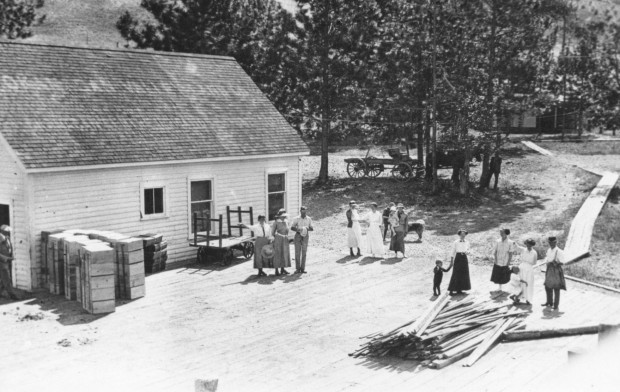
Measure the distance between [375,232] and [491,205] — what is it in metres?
12.7

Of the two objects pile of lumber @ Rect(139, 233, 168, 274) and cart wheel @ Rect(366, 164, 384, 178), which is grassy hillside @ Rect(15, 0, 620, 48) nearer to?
cart wheel @ Rect(366, 164, 384, 178)

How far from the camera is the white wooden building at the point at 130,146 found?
18.4 meters

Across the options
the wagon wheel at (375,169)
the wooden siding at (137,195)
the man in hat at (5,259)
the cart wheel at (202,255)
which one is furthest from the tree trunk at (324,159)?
the man in hat at (5,259)

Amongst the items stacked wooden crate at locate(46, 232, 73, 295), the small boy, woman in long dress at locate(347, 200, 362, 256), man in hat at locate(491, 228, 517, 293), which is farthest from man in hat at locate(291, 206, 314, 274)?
stacked wooden crate at locate(46, 232, 73, 295)

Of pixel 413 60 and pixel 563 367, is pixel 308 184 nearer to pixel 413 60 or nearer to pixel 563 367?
pixel 413 60

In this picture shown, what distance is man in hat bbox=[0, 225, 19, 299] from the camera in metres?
17.2

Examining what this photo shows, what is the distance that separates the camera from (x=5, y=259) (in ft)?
56.4

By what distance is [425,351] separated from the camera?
42.0ft

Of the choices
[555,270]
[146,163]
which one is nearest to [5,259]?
[146,163]

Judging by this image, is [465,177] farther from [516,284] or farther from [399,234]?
[516,284]

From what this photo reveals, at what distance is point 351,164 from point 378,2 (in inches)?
372

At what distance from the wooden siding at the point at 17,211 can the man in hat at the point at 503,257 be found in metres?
11.6

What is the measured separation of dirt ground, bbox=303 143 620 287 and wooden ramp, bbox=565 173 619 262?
30cm

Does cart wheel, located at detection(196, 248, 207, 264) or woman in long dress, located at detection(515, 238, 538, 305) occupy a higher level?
woman in long dress, located at detection(515, 238, 538, 305)
